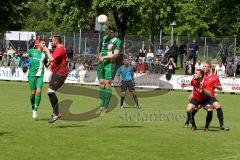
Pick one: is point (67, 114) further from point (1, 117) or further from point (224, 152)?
point (224, 152)

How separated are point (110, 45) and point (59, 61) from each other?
1439mm

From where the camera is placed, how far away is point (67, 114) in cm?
1780

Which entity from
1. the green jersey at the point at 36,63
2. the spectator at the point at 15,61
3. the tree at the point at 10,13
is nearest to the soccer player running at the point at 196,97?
the green jersey at the point at 36,63

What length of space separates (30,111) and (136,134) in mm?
5665

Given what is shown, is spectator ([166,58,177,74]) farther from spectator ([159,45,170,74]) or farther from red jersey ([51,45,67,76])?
red jersey ([51,45,67,76])

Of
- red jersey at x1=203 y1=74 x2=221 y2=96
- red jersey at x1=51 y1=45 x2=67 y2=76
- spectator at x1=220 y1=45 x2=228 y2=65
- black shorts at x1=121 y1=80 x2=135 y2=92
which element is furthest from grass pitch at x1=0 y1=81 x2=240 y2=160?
spectator at x1=220 y1=45 x2=228 y2=65

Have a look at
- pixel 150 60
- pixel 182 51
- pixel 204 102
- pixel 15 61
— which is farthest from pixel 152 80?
pixel 204 102

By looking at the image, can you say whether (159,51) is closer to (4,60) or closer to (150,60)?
(150,60)

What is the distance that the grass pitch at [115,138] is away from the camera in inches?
428

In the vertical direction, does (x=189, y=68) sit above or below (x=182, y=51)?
below

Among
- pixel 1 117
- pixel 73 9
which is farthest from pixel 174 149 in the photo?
pixel 73 9

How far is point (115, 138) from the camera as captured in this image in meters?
12.8

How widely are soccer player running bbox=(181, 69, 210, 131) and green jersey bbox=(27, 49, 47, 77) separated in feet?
13.0

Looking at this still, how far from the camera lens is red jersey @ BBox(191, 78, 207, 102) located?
1497 cm
